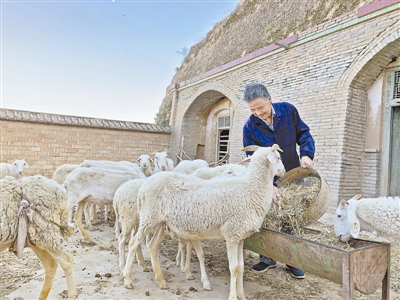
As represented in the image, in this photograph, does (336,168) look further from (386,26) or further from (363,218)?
(363,218)

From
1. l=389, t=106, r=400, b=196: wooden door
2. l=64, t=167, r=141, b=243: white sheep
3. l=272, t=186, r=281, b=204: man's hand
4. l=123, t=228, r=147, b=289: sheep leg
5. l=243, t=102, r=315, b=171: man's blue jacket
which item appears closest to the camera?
l=272, t=186, r=281, b=204: man's hand

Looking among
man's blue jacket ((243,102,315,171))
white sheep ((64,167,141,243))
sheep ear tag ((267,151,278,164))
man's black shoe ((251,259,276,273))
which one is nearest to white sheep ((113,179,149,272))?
white sheep ((64,167,141,243))

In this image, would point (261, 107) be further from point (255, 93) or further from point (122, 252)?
point (122, 252)

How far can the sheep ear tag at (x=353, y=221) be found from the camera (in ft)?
8.02

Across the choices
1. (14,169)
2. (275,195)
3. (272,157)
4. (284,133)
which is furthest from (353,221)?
(14,169)

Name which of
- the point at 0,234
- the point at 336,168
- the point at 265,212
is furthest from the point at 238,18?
the point at 0,234

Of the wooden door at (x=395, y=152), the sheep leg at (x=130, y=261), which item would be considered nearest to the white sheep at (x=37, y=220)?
the sheep leg at (x=130, y=261)

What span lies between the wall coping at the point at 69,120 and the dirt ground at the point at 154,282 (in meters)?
7.52

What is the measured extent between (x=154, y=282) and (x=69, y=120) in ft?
30.9

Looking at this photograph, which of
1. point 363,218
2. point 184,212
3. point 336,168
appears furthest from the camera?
point 336,168

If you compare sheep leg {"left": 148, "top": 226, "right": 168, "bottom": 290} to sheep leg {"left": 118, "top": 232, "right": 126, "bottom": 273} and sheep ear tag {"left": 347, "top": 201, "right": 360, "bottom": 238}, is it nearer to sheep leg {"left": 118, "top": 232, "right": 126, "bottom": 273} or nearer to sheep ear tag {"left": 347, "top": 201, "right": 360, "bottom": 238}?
sheep leg {"left": 118, "top": 232, "right": 126, "bottom": 273}

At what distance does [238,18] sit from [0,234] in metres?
13.9

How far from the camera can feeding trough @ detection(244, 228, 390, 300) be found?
2.04 metres

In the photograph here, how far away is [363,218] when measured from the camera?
9.00 ft
